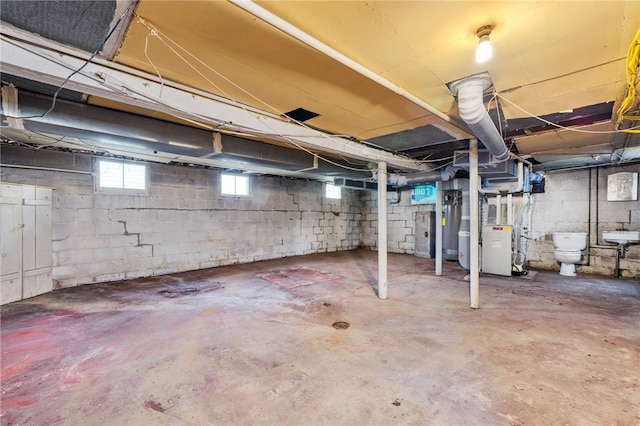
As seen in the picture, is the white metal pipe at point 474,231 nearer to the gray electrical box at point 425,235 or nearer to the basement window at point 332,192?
the gray electrical box at point 425,235

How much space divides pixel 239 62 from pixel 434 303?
126 inches

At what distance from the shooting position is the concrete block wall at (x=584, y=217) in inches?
182

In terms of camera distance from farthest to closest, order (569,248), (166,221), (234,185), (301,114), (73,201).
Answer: (234,185) → (166,221) → (569,248) → (73,201) → (301,114)

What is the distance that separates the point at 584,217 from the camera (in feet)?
16.4

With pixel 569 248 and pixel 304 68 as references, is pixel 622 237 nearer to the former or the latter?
pixel 569 248

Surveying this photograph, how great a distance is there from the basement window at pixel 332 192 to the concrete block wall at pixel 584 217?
4351 mm

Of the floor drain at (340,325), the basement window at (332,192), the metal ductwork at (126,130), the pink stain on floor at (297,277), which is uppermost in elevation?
the metal ductwork at (126,130)

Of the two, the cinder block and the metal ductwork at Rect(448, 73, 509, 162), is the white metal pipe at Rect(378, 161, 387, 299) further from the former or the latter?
the cinder block

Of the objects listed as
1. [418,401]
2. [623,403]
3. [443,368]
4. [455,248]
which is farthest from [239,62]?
[455,248]

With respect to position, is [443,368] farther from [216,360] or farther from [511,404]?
[216,360]

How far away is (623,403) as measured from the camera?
5.31 ft

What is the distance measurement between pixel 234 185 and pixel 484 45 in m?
5.16

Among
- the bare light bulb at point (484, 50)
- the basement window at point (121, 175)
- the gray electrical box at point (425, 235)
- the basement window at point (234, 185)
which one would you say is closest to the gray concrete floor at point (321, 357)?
the basement window at point (121, 175)

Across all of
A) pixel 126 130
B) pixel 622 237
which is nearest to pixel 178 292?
A: pixel 126 130
